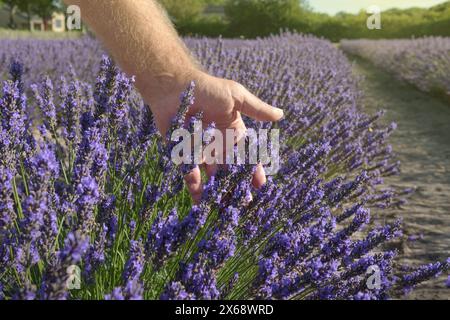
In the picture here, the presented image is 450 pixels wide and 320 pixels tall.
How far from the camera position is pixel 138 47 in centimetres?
170

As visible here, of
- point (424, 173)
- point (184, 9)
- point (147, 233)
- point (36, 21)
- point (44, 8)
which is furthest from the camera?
point (36, 21)

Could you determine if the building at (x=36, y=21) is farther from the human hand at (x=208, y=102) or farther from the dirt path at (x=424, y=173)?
the human hand at (x=208, y=102)

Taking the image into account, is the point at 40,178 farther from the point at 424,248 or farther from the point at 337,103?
the point at 337,103

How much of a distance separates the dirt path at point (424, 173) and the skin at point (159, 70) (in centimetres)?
117

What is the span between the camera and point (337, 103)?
4.24 metres

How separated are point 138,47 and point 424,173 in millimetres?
3062

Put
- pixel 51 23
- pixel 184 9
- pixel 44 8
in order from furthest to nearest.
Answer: pixel 51 23 → pixel 44 8 → pixel 184 9

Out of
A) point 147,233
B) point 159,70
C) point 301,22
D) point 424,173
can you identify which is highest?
point 301,22

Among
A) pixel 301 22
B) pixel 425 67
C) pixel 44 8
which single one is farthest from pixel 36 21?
pixel 425 67

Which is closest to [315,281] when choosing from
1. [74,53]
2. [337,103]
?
[337,103]

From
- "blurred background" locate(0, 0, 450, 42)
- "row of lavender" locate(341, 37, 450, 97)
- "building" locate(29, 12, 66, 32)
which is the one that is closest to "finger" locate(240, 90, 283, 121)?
"row of lavender" locate(341, 37, 450, 97)

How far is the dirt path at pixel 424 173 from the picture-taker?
2557mm

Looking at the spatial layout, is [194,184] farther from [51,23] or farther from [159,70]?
[51,23]

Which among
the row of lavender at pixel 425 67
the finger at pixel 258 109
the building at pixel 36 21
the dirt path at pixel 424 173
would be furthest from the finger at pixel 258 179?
the building at pixel 36 21
